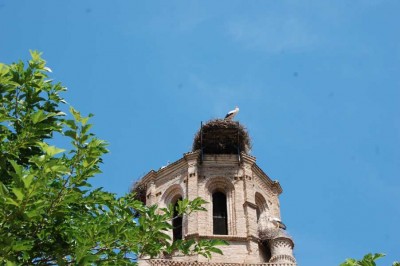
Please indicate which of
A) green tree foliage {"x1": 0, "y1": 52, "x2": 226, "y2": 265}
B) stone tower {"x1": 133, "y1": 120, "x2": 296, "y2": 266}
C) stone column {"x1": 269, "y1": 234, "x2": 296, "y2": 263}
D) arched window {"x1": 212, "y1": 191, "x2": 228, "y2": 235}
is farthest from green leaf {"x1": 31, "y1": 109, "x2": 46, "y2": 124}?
arched window {"x1": 212, "y1": 191, "x2": 228, "y2": 235}

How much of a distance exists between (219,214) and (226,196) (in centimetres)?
69

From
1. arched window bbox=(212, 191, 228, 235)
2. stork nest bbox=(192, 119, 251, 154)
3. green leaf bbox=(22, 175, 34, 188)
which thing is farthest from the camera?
stork nest bbox=(192, 119, 251, 154)

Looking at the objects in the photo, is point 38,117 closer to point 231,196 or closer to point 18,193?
point 18,193

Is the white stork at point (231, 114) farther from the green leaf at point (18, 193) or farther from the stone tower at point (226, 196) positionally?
the green leaf at point (18, 193)

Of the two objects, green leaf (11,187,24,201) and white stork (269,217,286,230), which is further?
white stork (269,217,286,230)

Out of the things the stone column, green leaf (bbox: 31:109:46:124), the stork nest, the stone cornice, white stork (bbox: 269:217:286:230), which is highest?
the stork nest

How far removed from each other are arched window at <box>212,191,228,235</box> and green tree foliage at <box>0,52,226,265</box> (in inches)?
591

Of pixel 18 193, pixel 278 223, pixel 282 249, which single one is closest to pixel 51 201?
pixel 18 193

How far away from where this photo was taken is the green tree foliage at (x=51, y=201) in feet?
19.7

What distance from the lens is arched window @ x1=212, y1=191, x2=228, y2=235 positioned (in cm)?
2252

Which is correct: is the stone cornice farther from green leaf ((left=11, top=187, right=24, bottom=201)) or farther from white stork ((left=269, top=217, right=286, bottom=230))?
green leaf ((left=11, top=187, right=24, bottom=201))

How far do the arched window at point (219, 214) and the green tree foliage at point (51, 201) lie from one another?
1502 cm

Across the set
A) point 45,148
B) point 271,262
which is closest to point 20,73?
point 45,148

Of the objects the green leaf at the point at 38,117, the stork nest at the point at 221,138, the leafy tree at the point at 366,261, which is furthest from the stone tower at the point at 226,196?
the green leaf at the point at 38,117
